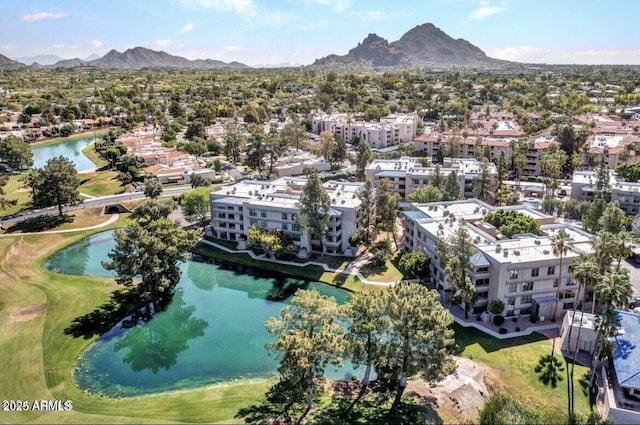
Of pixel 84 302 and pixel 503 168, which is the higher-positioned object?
pixel 503 168

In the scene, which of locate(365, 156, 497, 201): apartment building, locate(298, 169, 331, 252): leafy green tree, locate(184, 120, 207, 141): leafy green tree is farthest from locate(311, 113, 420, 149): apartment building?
locate(298, 169, 331, 252): leafy green tree

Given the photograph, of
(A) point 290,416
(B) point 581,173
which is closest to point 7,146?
(A) point 290,416

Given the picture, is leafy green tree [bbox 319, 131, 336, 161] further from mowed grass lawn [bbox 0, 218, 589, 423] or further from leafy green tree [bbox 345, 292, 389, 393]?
leafy green tree [bbox 345, 292, 389, 393]

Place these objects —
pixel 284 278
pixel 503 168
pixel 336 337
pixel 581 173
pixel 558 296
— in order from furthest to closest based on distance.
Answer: pixel 581 173
pixel 503 168
pixel 284 278
pixel 558 296
pixel 336 337

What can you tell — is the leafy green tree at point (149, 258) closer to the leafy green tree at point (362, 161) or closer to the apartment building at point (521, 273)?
the apartment building at point (521, 273)

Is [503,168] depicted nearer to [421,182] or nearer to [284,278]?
[421,182]

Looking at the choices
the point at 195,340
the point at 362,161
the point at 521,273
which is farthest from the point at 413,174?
the point at 195,340

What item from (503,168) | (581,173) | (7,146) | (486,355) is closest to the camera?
(486,355)

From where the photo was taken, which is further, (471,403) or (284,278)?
(284,278)
